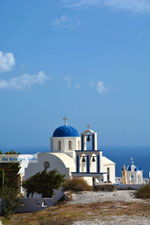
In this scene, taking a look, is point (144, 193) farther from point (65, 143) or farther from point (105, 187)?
point (65, 143)

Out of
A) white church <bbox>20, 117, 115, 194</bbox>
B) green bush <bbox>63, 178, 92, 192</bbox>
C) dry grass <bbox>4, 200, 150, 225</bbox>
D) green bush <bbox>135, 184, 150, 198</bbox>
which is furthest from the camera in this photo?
white church <bbox>20, 117, 115, 194</bbox>

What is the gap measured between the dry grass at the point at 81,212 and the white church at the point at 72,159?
1309cm

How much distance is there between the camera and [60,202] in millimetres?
32844

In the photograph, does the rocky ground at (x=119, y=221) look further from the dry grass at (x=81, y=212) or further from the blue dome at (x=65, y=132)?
the blue dome at (x=65, y=132)

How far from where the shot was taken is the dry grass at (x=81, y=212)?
24.7 metres

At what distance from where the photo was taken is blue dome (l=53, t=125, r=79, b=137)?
46.3 meters

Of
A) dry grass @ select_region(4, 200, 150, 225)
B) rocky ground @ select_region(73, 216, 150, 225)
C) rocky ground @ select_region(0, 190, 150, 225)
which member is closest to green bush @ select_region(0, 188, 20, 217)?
rocky ground @ select_region(0, 190, 150, 225)

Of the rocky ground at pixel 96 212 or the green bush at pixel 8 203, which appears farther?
the green bush at pixel 8 203

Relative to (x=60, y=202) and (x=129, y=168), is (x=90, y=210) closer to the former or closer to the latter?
(x=60, y=202)

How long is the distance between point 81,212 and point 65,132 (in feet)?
64.8

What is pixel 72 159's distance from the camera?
45.1 meters

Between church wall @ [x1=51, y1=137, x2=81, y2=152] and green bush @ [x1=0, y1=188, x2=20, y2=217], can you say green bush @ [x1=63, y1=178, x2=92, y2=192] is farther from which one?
church wall @ [x1=51, y1=137, x2=81, y2=152]

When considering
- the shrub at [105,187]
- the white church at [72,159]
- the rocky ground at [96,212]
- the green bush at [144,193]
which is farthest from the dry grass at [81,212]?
the white church at [72,159]

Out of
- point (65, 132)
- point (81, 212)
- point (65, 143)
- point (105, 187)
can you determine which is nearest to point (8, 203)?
point (81, 212)
